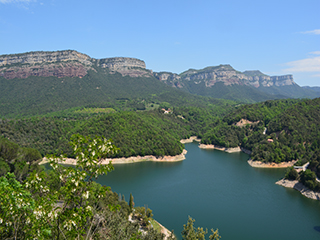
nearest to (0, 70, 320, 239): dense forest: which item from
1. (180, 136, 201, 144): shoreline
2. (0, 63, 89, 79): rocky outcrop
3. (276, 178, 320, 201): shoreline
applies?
(276, 178, 320, 201): shoreline

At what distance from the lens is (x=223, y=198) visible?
4978cm

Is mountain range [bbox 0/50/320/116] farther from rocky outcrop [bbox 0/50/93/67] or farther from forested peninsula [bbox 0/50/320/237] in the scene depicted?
forested peninsula [bbox 0/50/320/237]

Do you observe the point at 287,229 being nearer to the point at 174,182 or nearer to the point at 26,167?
the point at 174,182

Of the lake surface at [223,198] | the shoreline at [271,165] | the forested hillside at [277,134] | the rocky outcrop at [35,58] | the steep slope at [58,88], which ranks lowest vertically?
the lake surface at [223,198]

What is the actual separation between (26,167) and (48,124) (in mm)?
51712

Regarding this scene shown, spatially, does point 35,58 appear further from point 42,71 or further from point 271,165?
point 271,165

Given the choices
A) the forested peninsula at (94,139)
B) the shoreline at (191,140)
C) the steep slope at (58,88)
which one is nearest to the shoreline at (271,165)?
the forested peninsula at (94,139)

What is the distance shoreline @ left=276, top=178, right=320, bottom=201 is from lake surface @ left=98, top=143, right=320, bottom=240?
1115mm

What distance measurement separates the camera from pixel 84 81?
176 meters

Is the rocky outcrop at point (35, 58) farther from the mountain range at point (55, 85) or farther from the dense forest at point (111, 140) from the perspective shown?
the dense forest at point (111, 140)

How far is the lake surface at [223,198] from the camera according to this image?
3881 cm

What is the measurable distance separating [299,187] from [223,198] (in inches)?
727

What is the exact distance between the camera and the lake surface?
38.8 m

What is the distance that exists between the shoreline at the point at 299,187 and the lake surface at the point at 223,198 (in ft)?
3.66
